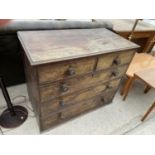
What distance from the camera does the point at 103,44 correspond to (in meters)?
1.12

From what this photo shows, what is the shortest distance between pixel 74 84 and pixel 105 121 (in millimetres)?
731

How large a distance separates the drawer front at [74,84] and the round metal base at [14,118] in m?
0.60

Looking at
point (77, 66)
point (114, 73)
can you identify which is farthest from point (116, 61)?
point (77, 66)

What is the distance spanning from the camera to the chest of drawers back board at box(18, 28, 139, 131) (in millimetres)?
911

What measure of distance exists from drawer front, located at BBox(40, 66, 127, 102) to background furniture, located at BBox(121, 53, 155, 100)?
1.06 ft

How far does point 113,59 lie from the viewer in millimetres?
1182
